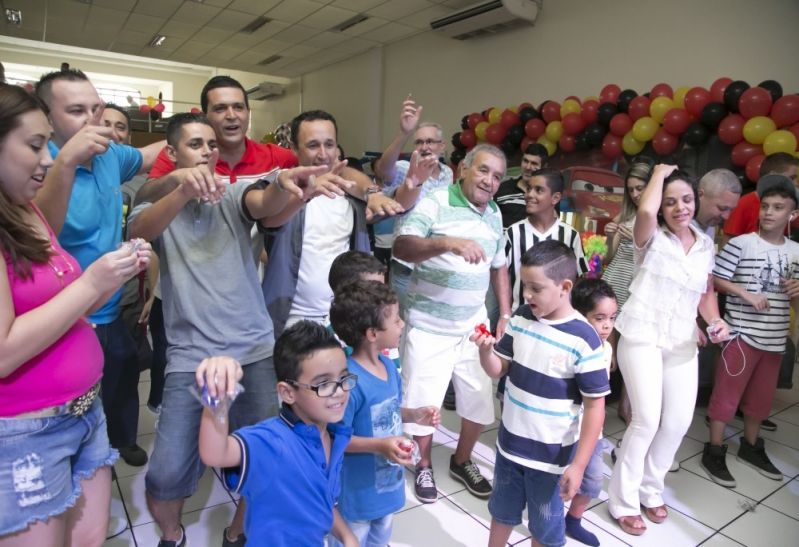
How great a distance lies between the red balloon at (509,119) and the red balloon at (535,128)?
0.22 m

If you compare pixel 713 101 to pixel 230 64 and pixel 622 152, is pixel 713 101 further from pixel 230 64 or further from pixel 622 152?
pixel 230 64

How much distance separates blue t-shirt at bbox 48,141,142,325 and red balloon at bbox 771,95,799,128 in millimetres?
4117

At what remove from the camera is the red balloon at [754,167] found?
3688 millimetres

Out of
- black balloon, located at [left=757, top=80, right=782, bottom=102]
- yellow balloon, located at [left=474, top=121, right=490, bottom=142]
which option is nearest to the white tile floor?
black balloon, located at [left=757, top=80, right=782, bottom=102]

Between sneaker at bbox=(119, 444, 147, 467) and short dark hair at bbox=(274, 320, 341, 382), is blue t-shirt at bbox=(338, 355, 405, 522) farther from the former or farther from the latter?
sneaker at bbox=(119, 444, 147, 467)

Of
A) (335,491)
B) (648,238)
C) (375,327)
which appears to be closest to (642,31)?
(648,238)

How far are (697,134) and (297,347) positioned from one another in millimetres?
4045

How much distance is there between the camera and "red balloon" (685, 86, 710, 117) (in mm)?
4043

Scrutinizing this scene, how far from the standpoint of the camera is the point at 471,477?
2.49 m

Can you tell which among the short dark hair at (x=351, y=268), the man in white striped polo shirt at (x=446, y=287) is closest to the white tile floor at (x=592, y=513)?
the man in white striped polo shirt at (x=446, y=287)

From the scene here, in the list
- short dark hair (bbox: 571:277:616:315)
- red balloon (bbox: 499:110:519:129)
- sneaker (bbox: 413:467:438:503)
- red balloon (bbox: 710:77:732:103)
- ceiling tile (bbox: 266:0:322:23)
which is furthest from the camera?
ceiling tile (bbox: 266:0:322:23)

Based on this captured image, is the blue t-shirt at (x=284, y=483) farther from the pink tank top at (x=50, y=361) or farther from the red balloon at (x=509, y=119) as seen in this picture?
the red balloon at (x=509, y=119)

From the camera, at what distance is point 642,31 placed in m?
5.10

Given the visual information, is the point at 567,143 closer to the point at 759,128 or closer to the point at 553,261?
the point at 759,128
